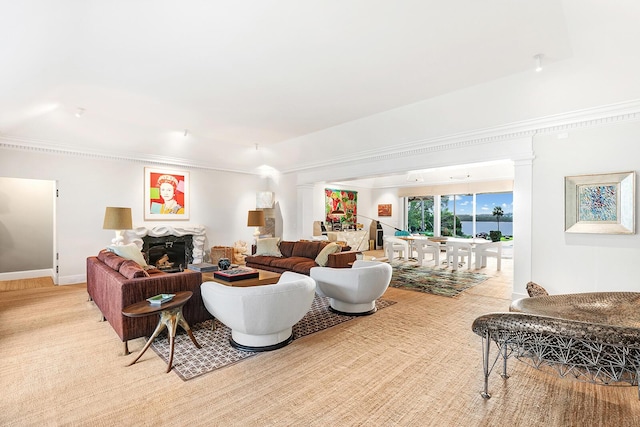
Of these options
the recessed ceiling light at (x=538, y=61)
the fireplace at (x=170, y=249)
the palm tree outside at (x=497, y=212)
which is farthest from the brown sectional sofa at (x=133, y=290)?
the palm tree outside at (x=497, y=212)

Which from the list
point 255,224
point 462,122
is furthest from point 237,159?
point 462,122

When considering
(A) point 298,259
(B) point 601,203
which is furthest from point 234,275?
(B) point 601,203

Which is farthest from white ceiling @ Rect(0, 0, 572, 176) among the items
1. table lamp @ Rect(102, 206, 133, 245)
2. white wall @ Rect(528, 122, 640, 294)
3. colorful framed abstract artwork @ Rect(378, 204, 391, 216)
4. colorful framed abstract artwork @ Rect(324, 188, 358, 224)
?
colorful framed abstract artwork @ Rect(378, 204, 391, 216)

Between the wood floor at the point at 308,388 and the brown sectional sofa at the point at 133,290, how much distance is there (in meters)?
0.24

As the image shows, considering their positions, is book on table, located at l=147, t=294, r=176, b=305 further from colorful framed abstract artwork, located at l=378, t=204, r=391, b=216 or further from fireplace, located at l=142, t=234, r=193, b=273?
colorful framed abstract artwork, located at l=378, t=204, r=391, b=216

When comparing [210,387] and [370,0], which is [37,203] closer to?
[210,387]

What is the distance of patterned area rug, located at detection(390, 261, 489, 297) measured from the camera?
5.63 m

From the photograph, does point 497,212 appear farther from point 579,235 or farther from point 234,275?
point 234,275

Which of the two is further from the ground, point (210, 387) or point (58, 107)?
point (58, 107)

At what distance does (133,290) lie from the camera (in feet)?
10.2

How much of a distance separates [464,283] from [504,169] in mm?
4704

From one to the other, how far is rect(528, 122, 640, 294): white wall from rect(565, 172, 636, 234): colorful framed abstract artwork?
9 centimetres

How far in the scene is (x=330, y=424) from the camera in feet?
6.69

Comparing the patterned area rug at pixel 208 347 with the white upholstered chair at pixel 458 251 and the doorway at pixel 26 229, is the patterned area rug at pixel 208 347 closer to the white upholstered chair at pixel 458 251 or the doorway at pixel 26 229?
the white upholstered chair at pixel 458 251
